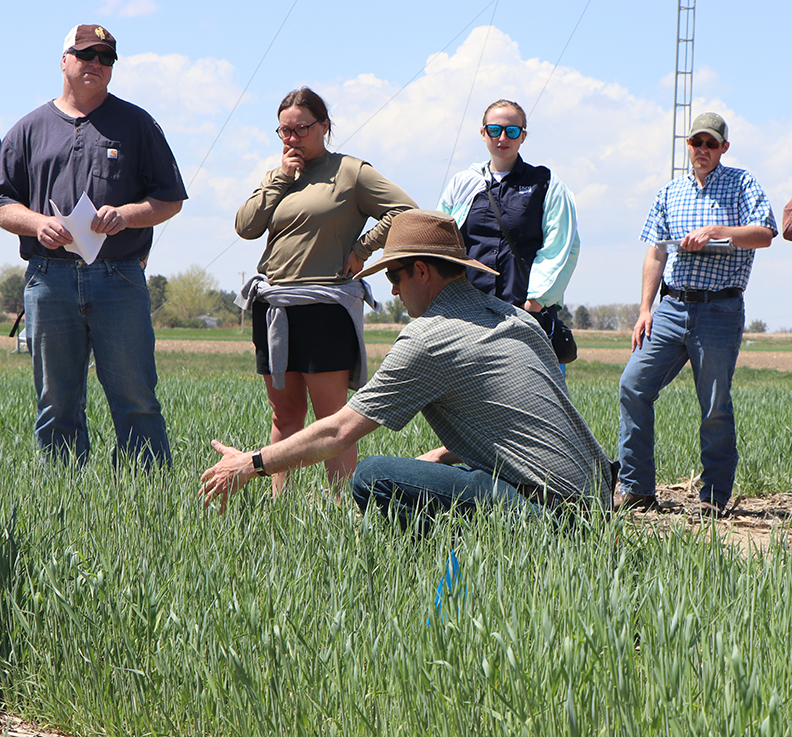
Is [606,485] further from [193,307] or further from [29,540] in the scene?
[193,307]

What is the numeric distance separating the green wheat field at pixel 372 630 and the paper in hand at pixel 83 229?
1.28 meters

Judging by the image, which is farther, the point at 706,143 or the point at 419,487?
the point at 706,143

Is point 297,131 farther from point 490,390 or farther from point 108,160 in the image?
point 490,390

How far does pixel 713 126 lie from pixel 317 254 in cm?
226

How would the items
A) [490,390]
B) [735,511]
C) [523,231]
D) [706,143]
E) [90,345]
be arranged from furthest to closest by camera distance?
[735,511] → [706,143] → [523,231] → [90,345] → [490,390]

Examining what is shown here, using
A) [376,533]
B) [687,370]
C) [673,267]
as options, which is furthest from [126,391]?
[687,370]

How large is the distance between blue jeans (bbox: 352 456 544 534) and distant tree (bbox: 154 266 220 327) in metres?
89.1

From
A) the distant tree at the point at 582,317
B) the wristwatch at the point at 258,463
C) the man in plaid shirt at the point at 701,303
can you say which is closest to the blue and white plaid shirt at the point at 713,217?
the man in plaid shirt at the point at 701,303

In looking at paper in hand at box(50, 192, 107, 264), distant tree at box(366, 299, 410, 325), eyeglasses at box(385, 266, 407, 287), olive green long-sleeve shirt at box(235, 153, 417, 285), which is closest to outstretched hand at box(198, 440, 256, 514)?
eyeglasses at box(385, 266, 407, 287)

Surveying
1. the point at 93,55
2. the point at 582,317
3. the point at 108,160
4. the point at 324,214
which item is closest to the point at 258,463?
the point at 324,214

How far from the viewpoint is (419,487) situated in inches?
113

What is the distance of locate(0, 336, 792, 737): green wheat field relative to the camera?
168cm

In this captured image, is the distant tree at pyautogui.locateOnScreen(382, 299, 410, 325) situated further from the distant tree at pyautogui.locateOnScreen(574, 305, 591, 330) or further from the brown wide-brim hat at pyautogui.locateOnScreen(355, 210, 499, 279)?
the brown wide-brim hat at pyautogui.locateOnScreen(355, 210, 499, 279)

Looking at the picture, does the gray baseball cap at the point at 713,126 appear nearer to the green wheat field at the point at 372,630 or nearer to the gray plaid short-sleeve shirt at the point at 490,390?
the gray plaid short-sleeve shirt at the point at 490,390
